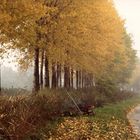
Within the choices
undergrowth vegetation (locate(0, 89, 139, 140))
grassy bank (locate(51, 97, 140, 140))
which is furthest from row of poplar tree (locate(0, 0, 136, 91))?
grassy bank (locate(51, 97, 140, 140))

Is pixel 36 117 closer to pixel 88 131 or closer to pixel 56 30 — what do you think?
pixel 88 131

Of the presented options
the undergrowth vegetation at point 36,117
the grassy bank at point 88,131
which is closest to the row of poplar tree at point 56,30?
the undergrowth vegetation at point 36,117

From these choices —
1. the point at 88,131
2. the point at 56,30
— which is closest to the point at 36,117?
the point at 88,131

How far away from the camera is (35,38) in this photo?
78.7ft

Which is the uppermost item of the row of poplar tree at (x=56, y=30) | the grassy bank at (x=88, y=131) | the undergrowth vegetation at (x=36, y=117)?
the row of poplar tree at (x=56, y=30)

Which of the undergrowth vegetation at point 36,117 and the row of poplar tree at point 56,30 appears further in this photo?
the row of poplar tree at point 56,30

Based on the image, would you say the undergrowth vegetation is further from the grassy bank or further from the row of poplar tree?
the row of poplar tree

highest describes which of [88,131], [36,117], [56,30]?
[56,30]

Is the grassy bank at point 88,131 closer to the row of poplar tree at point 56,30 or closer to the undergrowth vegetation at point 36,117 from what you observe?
the undergrowth vegetation at point 36,117

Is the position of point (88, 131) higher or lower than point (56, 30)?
lower

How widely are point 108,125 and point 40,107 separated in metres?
3.39

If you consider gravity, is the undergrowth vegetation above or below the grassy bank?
above

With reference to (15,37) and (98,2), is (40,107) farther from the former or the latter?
(98,2)

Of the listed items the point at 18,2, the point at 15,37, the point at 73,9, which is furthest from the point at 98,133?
the point at 73,9
